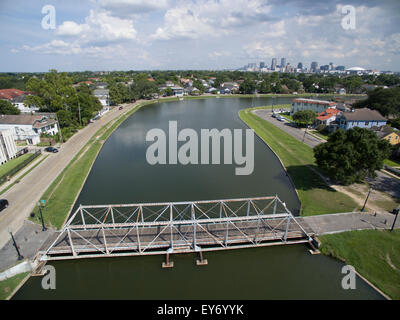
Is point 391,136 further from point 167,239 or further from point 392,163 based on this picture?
point 167,239

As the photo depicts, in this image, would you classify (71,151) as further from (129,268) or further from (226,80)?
(226,80)

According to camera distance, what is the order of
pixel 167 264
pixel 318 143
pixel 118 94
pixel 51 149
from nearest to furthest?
pixel 167 264 < pixel 51 149 < pixel 318 143 < pixel 118 94

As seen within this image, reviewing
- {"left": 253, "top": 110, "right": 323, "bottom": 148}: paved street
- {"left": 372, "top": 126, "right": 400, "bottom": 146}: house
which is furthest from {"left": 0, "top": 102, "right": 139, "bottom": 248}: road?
{"left": 372, "top": 126, "right": 400, "bottom": 146}: house

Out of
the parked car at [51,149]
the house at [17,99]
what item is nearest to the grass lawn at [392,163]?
the parked car at [51,149]

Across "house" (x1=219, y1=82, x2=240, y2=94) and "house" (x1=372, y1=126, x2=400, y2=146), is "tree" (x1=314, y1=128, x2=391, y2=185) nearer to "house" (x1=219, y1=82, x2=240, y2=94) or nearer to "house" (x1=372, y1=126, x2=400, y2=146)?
"house" (x1=372, y1=126, x2=400, y2=146)

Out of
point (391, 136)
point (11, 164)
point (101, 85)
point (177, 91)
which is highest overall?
point (101, 85)

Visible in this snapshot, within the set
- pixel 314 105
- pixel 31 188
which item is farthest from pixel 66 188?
pixel 314 105
